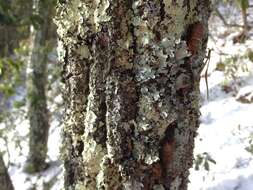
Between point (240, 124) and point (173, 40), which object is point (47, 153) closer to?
point (240, 124)

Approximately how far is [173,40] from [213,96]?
14.8 feet

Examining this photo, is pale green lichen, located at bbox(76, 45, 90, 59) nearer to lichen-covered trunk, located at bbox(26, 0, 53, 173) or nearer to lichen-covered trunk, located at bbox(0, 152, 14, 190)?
lichen-covered trunk, located at bbox(0, 152, 14, 190)

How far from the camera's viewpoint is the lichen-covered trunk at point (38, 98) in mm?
5457

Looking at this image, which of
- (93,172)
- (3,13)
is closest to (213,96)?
(3,13)

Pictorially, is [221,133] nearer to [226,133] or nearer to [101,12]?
[226,133]

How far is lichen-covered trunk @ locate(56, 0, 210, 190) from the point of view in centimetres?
135

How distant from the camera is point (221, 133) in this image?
15.8ft

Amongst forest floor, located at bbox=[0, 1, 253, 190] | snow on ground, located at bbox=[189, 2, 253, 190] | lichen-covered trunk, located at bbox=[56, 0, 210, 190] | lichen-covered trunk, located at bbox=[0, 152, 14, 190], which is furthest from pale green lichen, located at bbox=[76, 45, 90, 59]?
snow on ground, located at bbox=[189, 2, 253, 190]

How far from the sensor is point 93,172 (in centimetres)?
152

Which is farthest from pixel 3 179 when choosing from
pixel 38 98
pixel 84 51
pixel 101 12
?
pixel 38 98

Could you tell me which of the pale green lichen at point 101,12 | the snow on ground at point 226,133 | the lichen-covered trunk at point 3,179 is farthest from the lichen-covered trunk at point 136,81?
the snow on ground at point 226,133

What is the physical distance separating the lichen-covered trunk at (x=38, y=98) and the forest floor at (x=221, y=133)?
183 mm

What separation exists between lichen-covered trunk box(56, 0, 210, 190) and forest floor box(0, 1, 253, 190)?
158cm

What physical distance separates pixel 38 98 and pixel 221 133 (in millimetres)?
2151
